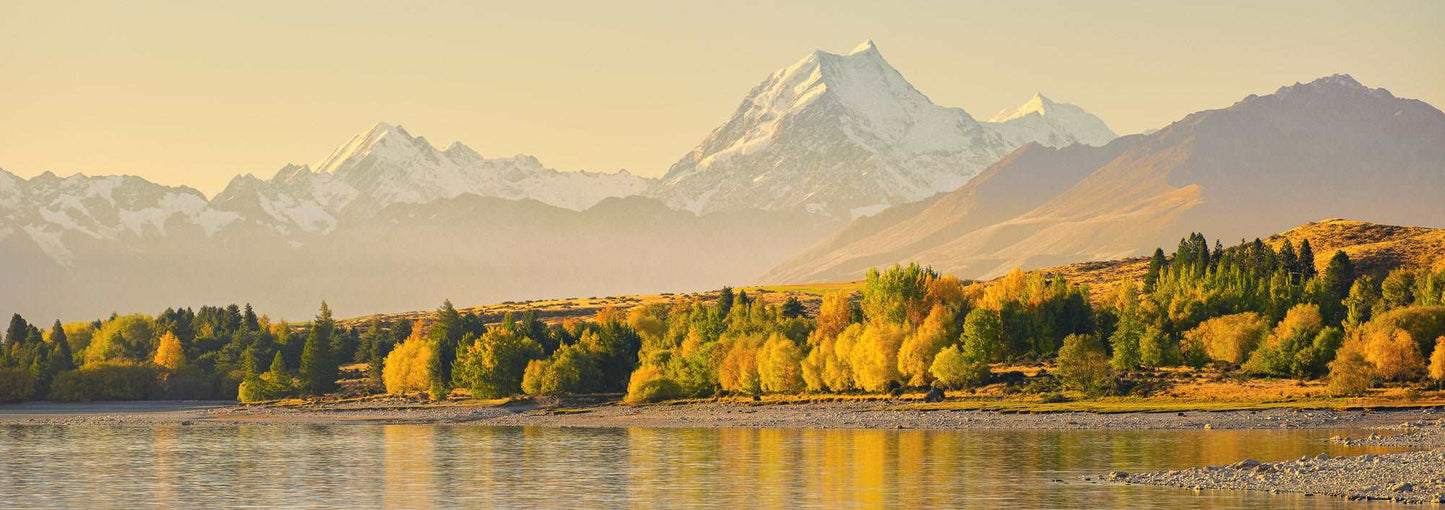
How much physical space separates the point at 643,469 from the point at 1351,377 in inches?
2994

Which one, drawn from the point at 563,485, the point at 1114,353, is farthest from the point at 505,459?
the point at 1114,353

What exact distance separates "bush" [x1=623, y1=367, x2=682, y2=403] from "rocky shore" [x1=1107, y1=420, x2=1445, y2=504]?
348 feet

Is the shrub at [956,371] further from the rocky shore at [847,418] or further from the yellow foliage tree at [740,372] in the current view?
the yellow foliage tree at [740,372]

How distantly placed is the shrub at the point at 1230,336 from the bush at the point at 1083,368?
12.3 m

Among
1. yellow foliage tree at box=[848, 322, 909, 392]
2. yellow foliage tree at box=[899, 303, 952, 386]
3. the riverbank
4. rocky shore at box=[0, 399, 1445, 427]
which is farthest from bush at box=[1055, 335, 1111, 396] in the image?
yellow foliage tree at box=[848, 322, 909, 392]

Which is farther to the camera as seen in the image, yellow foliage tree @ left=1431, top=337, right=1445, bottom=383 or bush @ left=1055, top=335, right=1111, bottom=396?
bush @ left=1055, top=335, right=1111, bottom=396

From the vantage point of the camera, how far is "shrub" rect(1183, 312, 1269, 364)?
170 m

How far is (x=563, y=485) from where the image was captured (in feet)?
320

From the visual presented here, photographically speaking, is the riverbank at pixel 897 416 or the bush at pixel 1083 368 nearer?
the riverbank at pixel 897 416

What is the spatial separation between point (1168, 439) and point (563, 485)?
48.2 meters

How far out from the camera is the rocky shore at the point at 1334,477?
80500 millimetres

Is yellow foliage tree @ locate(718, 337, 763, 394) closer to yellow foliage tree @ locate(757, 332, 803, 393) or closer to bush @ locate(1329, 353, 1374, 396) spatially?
yellow foliage tree @ locate(757, 332, 803, 393)

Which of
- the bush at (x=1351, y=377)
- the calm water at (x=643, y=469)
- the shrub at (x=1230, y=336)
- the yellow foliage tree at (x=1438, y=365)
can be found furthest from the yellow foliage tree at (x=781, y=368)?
the yellow foliage tree at (x=1438, y=365)

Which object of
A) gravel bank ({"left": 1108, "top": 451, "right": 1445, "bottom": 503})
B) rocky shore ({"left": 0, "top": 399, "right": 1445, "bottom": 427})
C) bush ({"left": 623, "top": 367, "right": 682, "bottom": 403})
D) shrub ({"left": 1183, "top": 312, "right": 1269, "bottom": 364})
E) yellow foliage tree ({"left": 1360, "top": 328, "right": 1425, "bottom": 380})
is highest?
shrub ({"left": 1183, "top": 312, "right": 1269, "bottom": 364})
